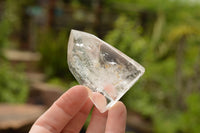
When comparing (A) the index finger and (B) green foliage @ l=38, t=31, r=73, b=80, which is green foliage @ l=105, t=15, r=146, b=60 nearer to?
(A) the index finger

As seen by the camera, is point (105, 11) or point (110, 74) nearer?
point (110, 74)

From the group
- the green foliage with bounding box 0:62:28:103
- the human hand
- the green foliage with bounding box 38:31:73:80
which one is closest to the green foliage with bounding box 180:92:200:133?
the human hand

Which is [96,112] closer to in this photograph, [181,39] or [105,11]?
[181,39]

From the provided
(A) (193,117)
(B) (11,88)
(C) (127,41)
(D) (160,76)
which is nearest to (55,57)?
(B) (11,88)

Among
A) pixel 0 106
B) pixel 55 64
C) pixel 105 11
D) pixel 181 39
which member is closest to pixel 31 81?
pixel 55 64

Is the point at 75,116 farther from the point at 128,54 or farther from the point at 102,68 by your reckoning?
the point at 128,54

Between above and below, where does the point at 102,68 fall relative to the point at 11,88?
above
